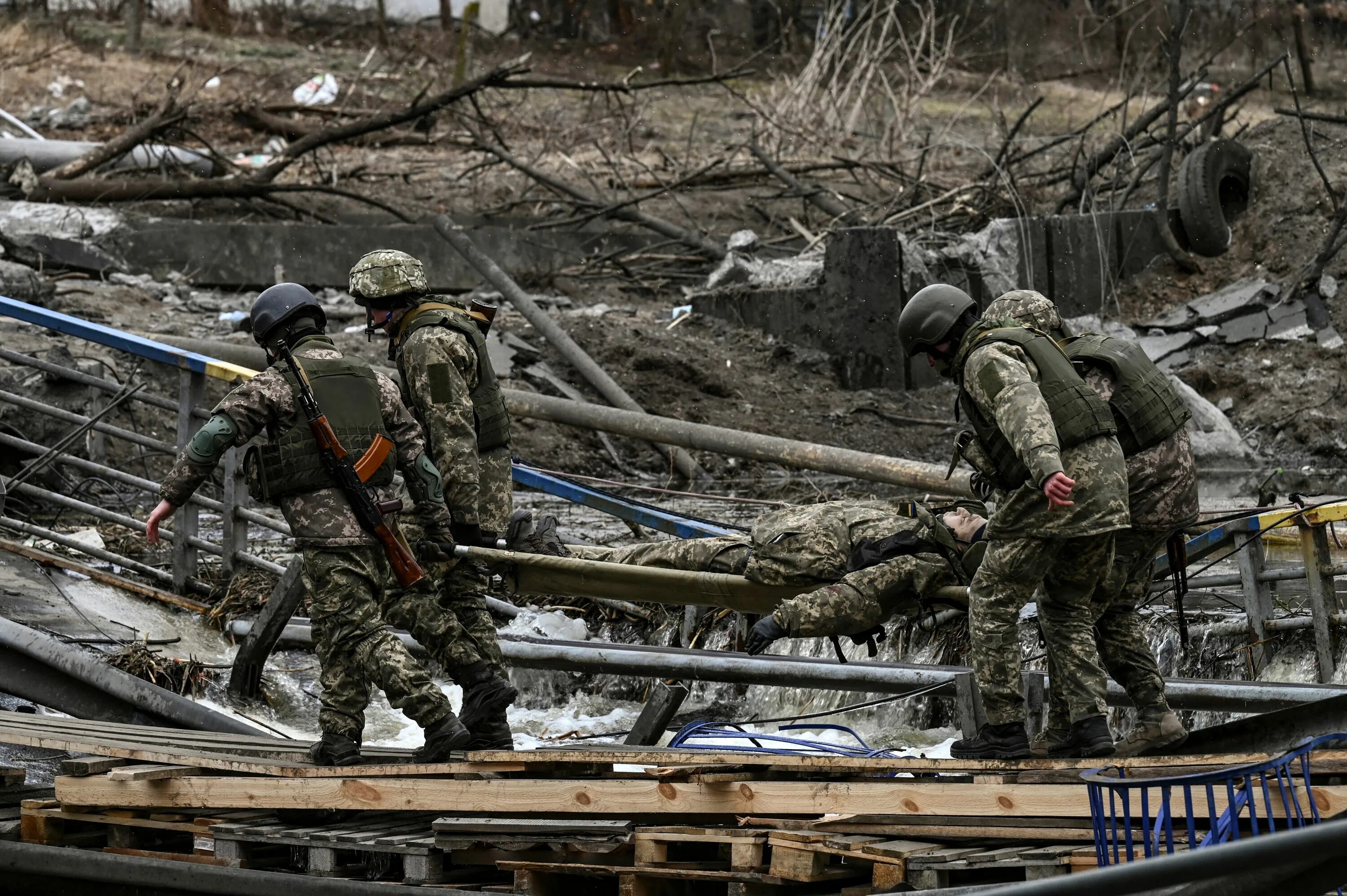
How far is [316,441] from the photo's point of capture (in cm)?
599

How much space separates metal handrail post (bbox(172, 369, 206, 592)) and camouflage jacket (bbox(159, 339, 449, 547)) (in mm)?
2874

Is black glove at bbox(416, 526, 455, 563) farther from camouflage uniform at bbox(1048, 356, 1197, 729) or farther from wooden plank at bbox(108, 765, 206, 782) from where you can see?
camouflage uniform at bbox(1048, 356, 1197, 729)

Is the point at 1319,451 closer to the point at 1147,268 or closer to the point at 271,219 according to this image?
the point at 1147,268

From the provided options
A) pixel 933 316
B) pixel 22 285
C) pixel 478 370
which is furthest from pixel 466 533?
pixel 22 285

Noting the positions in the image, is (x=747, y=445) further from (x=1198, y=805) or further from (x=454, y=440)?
(x=1198, y=805)

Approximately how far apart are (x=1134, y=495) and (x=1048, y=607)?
506 mm

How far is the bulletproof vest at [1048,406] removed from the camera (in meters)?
5.43

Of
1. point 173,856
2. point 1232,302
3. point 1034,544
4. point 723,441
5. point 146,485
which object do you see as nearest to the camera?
point 1034,544

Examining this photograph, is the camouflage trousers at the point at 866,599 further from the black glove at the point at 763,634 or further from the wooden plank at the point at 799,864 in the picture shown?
the wooden plank at the point at 799,864

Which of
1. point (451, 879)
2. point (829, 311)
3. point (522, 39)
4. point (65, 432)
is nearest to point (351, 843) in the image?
point (451, 879)

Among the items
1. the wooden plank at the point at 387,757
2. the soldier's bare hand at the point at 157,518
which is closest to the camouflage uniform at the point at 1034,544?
the wooden plank at the point at 387,757

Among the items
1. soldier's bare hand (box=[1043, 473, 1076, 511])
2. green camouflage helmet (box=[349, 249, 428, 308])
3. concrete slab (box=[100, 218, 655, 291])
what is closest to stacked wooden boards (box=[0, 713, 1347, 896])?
soldier's bare hand (box=[1043, 473, 1076, 511])

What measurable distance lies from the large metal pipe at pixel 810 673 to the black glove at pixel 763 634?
0.09m

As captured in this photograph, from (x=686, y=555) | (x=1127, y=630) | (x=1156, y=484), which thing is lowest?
(x=686, y=555)
